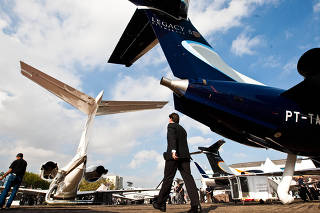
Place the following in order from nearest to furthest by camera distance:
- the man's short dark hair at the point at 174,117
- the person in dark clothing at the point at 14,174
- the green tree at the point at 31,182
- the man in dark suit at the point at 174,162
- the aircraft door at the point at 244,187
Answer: the man in dark suit at the point at 174,162 → the man's short dark hair at the point at 174,117 → the person in dark clothing at the point at 14,174 → the aircraft door at the point at 244,187 → the green tree at the point at 31,182

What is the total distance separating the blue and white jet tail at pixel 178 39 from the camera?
18.1 ft

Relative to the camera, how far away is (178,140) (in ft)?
12.9

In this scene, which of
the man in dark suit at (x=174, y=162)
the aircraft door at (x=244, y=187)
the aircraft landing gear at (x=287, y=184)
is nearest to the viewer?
the man in dark suit at (x=174, y=162)

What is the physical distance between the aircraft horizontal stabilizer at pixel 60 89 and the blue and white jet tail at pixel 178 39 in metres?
5.27

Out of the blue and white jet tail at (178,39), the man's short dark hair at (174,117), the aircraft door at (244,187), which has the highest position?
the blue and white jet tail at (178,39)

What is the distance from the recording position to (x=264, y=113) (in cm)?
490

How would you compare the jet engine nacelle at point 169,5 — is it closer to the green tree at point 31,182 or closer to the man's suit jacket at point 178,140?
the man's suit jacket at point 178,140

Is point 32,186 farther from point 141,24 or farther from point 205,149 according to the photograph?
point 141,24

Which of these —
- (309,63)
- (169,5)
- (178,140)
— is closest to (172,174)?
(178,140)

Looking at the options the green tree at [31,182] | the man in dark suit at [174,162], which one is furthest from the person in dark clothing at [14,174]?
the green tree at [31,182]

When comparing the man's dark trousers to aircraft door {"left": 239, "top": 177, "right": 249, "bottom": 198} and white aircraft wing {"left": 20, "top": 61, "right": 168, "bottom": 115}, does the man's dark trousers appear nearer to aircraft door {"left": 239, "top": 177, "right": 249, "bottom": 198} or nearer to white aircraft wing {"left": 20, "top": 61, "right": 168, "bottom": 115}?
aircraft door {"left": 239, "top": 177, "right": 249, "bottom": 198}

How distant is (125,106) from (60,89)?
3.34 meters

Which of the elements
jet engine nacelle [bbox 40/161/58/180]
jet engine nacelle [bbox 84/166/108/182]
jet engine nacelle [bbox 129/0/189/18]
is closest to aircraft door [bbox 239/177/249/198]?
jet engine nacelle [bbox 84/166/108/182]

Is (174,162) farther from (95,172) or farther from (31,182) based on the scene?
(31,182)
